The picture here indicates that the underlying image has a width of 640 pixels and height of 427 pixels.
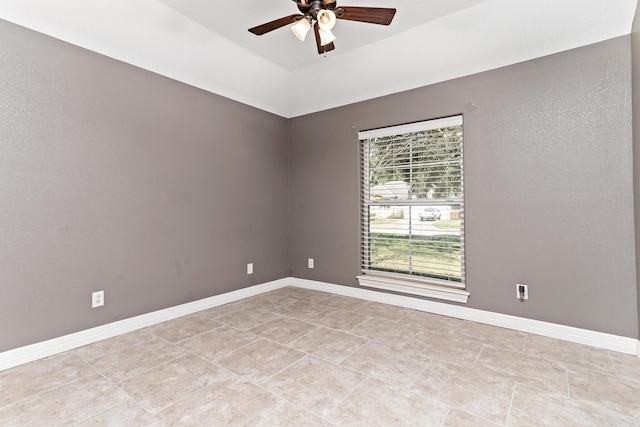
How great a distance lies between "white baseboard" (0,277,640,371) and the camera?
235cm

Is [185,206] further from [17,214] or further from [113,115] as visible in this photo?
[17,214]

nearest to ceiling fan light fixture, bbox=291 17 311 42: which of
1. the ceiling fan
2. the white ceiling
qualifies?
the ceiling fan

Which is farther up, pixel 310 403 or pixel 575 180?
pixel 575 180

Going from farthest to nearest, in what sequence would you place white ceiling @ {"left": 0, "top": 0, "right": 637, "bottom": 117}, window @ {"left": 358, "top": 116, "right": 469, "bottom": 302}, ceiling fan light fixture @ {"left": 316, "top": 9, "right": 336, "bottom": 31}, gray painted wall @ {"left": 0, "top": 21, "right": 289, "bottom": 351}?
window @ {"left": 358, "top": 116, "right": 469, "bottom": 302}
white ceiling @ {"left": 0, "top": 0, "right": 637, "bottom": 117}
gray painted wall @ {"left": 0, "top": 21, "right": 289, "bottom": 351}
ceiling fan light fixture @ {"left": 316, "top": 9, "right": 336, "bottom": 31}

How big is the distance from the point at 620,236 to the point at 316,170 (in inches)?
122

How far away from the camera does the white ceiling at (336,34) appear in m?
2.45

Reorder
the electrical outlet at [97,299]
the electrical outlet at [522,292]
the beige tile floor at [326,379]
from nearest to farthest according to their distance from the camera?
the beige tile floor at [326,379] < the electrical outlet at [97,299] < the electrical outlet at [522,292]

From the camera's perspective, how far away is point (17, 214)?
2285 millimetres

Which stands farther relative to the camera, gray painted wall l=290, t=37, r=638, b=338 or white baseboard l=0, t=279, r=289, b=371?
gray painted wall l=290, t=37, r=638, b=338

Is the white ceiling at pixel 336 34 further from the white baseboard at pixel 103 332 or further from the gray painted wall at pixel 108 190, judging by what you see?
the white baseboard at pixel 103 332

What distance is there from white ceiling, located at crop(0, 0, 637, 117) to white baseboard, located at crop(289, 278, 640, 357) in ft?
7.63

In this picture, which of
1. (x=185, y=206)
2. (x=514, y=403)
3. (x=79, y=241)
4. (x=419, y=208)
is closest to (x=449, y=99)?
(x=419, y=208)

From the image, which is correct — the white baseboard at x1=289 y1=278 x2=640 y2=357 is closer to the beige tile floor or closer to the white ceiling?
A: the beige tile floor

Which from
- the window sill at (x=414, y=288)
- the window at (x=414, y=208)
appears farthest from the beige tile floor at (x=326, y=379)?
the window at (x=414, y=208)
